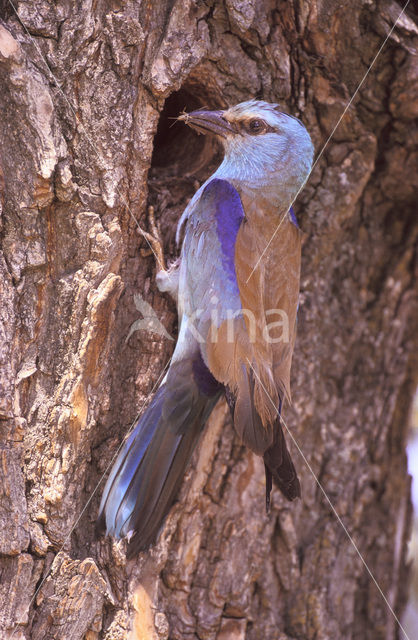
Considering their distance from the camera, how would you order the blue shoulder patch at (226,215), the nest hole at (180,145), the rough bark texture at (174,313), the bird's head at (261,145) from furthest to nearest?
the nest hole at (180,145) → the bird's head at (261,145) → the blue shoulder patch at (226,215) → the rough bark texture at (174,313)

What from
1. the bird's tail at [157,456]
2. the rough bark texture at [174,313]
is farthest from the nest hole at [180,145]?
the bird's tail at [157,456]

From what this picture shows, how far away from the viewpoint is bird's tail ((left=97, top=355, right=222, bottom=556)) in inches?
86.6

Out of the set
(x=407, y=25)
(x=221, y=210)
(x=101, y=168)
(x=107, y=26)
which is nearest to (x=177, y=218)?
(x=221, y=210)

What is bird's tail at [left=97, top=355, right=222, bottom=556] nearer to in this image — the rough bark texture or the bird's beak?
the rough bark texture

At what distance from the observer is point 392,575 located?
301 cm

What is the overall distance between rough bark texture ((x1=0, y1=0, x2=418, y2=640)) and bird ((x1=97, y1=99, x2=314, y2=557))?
0.23ft

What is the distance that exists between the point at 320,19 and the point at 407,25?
0.36 m

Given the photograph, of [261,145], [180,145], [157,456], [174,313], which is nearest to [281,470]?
[157,456]

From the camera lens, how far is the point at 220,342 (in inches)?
89.7

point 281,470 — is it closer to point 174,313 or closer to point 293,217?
point 174,313

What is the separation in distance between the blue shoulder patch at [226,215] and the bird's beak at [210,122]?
0.25 m

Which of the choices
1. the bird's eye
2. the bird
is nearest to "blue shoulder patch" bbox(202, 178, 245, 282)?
the bird

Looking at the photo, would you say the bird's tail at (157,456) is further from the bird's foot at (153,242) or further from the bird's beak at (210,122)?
the bird's beak at (210,122)

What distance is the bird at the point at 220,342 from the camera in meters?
2.21
